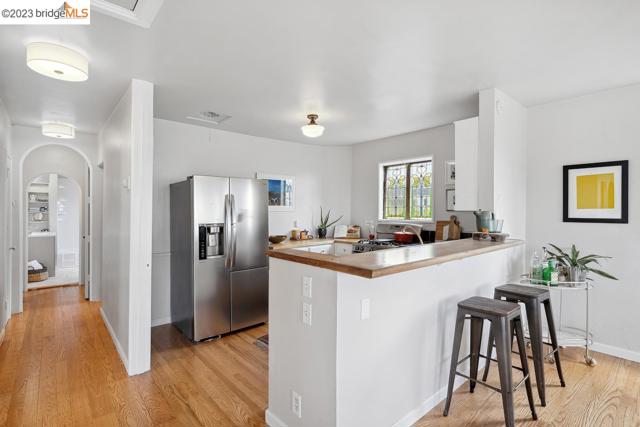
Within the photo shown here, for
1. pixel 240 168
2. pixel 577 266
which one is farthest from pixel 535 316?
pixel 240 168

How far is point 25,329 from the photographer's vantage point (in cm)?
375

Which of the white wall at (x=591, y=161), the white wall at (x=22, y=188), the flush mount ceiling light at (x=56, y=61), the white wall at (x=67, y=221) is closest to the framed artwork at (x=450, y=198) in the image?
the white wall at (x=591, y=161)

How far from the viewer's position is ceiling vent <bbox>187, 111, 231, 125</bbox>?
149 inches

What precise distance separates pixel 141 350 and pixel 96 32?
2366 millimetres

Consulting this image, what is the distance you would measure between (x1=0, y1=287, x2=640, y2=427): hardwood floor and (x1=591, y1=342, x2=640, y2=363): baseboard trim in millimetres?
97

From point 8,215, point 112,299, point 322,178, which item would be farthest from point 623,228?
point 8,215

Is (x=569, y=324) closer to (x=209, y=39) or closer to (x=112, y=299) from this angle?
(x=209, y=39)

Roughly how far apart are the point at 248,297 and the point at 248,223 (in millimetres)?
852

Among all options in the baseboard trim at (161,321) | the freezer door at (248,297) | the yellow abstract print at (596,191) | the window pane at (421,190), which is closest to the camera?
the yellow abstract print at (596,191)

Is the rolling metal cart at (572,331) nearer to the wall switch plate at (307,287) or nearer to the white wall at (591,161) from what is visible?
the white wall at (591,161)

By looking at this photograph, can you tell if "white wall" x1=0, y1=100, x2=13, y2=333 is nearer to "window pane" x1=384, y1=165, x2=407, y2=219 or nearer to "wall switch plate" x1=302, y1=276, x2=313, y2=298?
"wall switch plate" x1=302, y1=276, x2=313, y2=298

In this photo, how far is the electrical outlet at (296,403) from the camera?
1.87m

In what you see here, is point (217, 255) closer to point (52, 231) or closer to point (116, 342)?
point (116, 342)

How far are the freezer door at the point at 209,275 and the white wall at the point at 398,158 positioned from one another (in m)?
2.55
